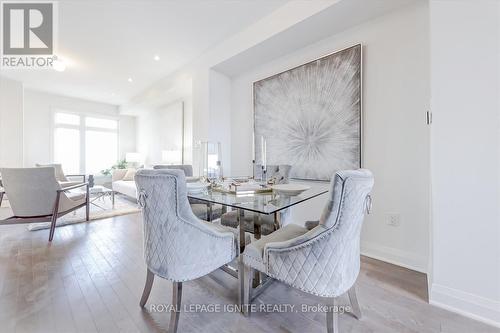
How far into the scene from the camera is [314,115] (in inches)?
102

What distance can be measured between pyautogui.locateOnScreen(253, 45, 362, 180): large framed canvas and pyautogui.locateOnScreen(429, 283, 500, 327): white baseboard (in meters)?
1.20

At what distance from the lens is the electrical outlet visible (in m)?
2.03

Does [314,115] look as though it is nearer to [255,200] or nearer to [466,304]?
[255,200]

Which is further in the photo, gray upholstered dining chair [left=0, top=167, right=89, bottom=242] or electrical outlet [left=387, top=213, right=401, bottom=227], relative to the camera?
gray upholstered dining chair [left=0, top=167, right=89, bottom=242]

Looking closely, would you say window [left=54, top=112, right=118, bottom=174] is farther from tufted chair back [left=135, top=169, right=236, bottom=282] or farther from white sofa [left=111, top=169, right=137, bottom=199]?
tufted chair back [left=135, top=169, right=236, bottom=282]

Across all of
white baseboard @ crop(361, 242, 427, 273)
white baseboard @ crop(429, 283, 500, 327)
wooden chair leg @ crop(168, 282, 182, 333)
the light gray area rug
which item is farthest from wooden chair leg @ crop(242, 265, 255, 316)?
the light gray area rug

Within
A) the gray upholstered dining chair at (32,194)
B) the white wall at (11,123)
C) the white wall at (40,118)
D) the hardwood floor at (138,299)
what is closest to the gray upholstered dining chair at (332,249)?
the hardwood floor at (138,299)

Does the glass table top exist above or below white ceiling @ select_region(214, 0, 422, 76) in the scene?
below

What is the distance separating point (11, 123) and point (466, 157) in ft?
24.3

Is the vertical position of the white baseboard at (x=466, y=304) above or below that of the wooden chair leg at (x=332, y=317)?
below

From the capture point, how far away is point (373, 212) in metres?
2.20

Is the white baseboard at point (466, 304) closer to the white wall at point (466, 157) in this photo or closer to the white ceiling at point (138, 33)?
the white wall at point (466, 157)

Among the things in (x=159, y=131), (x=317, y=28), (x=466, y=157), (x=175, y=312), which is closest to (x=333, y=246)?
(x=175, y=312)

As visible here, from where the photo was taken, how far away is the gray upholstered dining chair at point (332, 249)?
993 mm
